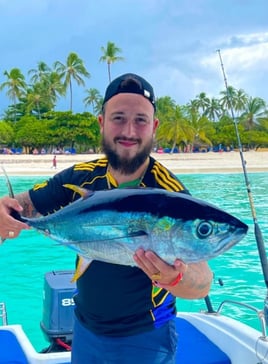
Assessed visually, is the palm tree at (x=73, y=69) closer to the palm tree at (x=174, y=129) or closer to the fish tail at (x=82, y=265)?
the palm tree at (x=174, y=129)

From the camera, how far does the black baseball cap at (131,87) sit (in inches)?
86.1

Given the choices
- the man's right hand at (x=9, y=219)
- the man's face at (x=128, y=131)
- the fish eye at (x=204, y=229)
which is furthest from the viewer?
the man's face at (x=128, y=131)

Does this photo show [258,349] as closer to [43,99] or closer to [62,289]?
[62,289]

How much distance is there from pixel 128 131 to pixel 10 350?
2.07 m

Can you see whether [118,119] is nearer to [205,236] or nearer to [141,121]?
[141,121]

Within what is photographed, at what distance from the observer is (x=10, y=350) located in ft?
11.3

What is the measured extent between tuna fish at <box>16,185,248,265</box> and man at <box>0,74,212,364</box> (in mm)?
314

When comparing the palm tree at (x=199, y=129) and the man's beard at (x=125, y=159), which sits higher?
the palm tree at (x=199, y=129)

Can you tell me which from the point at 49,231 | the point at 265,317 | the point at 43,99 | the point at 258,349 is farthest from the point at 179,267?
the point at 43,99

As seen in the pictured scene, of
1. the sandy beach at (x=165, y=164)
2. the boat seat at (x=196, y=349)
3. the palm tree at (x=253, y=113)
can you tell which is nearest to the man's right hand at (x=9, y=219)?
the boat seat at (x=196, y=349)

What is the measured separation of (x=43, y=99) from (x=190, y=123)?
20204mm

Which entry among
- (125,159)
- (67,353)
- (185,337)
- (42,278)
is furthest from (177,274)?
(42,278)

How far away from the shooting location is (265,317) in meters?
2.88

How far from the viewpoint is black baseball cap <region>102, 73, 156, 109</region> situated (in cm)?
219
